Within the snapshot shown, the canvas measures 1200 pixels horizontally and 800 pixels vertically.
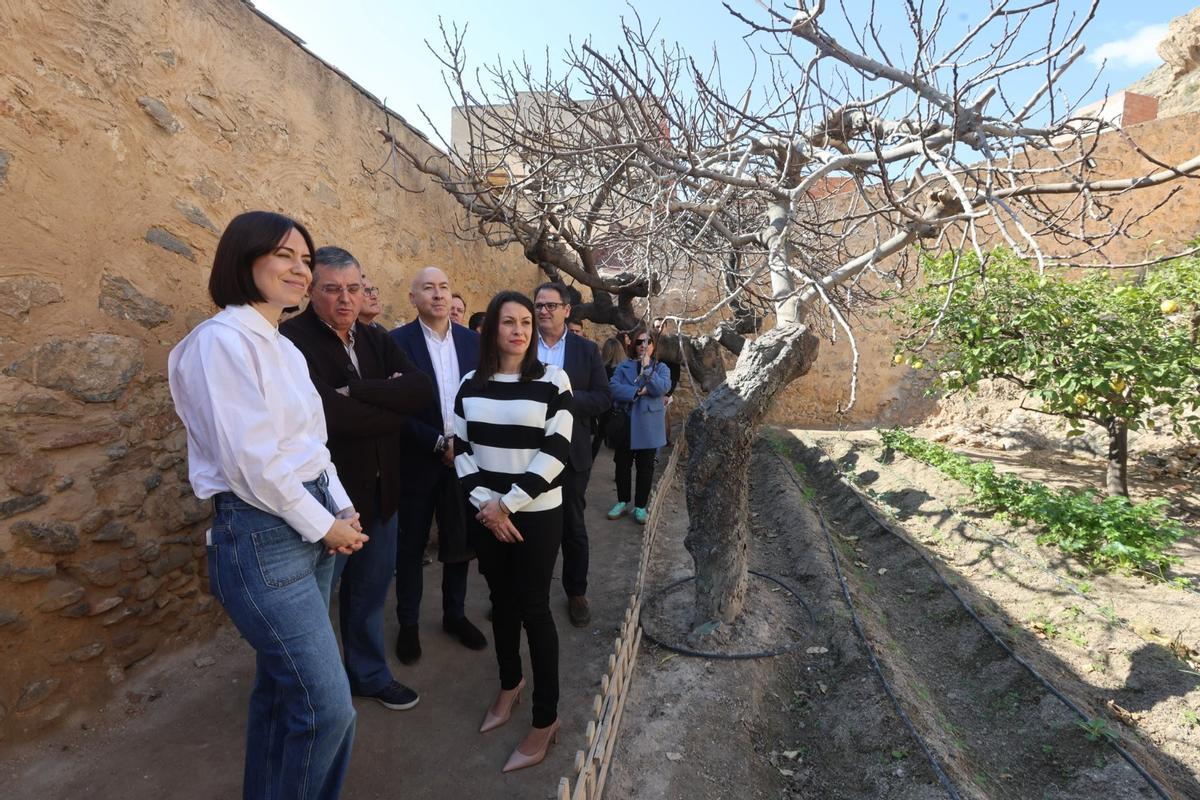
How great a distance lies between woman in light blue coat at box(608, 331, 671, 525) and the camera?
4750 millimetres

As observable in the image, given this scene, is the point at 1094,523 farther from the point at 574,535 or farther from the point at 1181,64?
the point at 1181,64

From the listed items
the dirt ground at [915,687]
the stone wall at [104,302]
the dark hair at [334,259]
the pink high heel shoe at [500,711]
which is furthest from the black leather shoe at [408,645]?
the dark hair at [334,259]

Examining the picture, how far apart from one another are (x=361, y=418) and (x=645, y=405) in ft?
9.44

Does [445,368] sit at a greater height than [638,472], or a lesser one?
greater

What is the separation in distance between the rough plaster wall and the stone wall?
975 cm

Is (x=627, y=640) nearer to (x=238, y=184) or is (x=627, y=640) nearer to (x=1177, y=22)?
(x=238, y=184)

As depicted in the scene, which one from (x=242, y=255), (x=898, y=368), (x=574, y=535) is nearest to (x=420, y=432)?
(x=574, y=535)

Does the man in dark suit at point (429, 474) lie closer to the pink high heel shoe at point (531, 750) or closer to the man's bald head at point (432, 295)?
the man's bald head at point (432, 295)

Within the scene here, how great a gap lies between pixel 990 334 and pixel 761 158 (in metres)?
A: 3.18

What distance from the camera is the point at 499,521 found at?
78.6 inches

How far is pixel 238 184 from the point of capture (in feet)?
10.0

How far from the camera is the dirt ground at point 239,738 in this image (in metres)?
2.05

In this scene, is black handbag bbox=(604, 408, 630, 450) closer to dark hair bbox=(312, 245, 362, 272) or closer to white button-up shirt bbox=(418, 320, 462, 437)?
white button-up shirt bbox=(418, 320, 462, 437)

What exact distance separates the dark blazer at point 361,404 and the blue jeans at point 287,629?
0.58m
